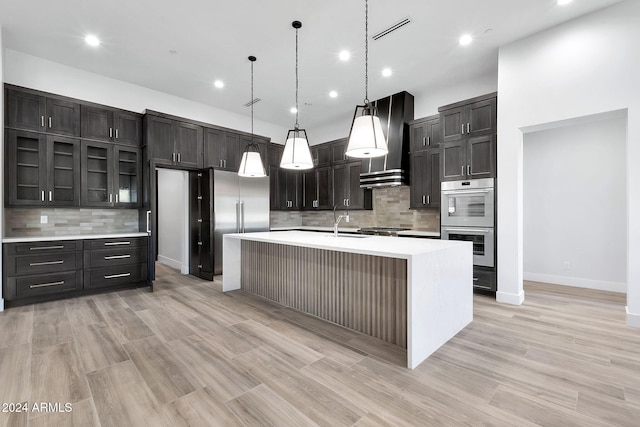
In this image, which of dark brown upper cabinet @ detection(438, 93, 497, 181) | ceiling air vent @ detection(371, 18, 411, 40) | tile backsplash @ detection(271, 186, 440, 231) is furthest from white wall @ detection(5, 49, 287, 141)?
dark brown upper cabinet @ detection(438, 93, 497, 181)

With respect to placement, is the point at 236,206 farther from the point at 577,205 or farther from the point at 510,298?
the point at 577,205

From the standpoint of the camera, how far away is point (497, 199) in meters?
3.90

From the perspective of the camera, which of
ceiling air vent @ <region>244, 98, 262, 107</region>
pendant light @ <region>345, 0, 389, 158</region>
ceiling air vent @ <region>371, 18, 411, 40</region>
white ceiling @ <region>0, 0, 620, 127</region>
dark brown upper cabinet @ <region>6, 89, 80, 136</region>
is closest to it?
pendant light @ <region>345, 0, 389, 158</region>

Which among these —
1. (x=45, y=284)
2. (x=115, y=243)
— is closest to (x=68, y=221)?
(x=115, y=243)

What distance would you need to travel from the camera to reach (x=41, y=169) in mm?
4004

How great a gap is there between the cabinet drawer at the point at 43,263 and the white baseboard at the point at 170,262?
2.09 metres

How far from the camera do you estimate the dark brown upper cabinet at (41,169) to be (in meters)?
3.81

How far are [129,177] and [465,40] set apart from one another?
5445mm

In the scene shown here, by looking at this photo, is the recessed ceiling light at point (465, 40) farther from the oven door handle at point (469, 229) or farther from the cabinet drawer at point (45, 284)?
the cabinet drawer at point (45, 284)

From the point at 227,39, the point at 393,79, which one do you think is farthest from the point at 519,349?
the point at 227,39

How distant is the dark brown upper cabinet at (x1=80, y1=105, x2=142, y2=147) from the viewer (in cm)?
436

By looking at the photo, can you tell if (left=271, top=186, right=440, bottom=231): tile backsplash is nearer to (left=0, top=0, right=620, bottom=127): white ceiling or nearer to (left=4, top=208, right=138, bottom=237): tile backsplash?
(left=0, top=0, right=620, bottom=127): white ceiling

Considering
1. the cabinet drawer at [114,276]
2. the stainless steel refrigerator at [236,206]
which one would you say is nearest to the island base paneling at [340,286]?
the stainless steel refrigerator at [236,206]

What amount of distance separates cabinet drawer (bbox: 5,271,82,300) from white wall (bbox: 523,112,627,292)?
279 inches
